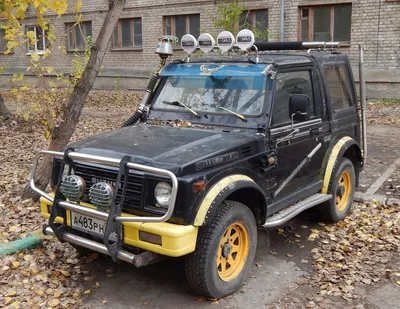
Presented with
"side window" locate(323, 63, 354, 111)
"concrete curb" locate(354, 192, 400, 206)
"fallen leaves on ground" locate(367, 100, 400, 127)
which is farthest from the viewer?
"fallen leaves on ground" locate(367, 100, 400, 127)

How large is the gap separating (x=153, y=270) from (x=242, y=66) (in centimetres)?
217

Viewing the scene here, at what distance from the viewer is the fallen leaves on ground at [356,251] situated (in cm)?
433

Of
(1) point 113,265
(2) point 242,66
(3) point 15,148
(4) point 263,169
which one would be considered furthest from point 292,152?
(3) point 15,148

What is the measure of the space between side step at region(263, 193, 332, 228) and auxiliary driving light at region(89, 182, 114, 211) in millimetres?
1530

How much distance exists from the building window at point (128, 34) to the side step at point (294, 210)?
53.0ft

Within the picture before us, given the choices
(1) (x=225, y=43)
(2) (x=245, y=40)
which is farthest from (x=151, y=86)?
(2) (x=245, y=40)

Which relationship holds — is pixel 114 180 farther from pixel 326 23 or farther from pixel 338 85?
pixel 326 23

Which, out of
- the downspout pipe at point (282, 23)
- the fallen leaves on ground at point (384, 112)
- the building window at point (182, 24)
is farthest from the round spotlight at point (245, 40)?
the building window at point (182, 24)

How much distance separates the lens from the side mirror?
4.52m

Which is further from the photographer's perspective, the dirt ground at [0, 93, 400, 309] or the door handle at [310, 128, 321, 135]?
the door handle at [310, 128, 321, 135]

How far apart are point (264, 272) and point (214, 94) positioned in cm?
181

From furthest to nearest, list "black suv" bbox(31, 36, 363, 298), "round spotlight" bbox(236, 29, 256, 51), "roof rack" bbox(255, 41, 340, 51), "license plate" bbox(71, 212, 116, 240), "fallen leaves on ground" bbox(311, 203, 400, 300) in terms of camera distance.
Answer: "roof rack" bbox(255, 41, 340, 51) < "round spotlight" bbox(236, 29, 256, 51) < "fallen leaves on ground" bbox(311, 203, 400, 300) < "license plate" bbox(71, 212, 116, 240) < "black suv" bbox(31, 36, 363, 298)

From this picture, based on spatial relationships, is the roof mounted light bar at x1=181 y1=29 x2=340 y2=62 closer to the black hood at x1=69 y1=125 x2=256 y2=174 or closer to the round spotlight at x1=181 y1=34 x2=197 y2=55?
the round spotlight at x1=181 y1=34 x2=197 y2=55

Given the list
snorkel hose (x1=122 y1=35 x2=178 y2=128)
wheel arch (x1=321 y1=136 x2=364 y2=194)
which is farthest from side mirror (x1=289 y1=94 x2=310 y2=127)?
snorkel hose (x1=122 y1=35 x2=178 y2=128)
